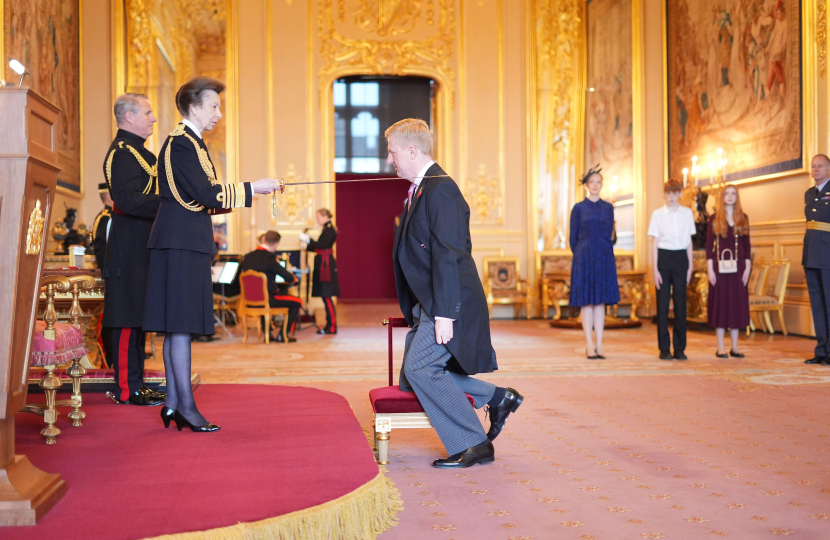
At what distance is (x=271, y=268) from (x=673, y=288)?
422cm

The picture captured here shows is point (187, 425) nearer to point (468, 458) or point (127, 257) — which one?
point (127, 257)

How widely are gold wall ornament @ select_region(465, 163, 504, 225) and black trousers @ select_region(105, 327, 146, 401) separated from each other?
7.72m

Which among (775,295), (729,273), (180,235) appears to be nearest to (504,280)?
(775,295)

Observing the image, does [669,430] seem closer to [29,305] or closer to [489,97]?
[29,305]

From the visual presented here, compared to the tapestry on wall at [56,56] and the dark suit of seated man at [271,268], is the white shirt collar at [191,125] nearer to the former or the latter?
the tapestry on wall at [56,56]

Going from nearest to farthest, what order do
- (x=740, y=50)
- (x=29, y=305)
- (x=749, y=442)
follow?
(x=29, y=305)
(x=749, y=442)
(x=740, y=50)

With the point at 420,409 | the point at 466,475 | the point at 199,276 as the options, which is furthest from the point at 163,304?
the point at 466,475

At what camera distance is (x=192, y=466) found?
2455mm

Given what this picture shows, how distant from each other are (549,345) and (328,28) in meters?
6.34

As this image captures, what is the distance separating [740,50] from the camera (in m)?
8.78

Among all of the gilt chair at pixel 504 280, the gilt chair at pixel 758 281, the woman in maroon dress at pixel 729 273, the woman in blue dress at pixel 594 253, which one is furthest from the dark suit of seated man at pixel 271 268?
the gilt chair at pixel 758 281

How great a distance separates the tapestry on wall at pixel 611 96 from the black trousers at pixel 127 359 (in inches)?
349

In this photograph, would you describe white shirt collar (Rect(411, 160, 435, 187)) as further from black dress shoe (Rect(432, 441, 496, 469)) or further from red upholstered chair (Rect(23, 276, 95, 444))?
red upholstered chair (Rect(23, 276, 95, 444))

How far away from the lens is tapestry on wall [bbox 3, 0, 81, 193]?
6.82 metres
